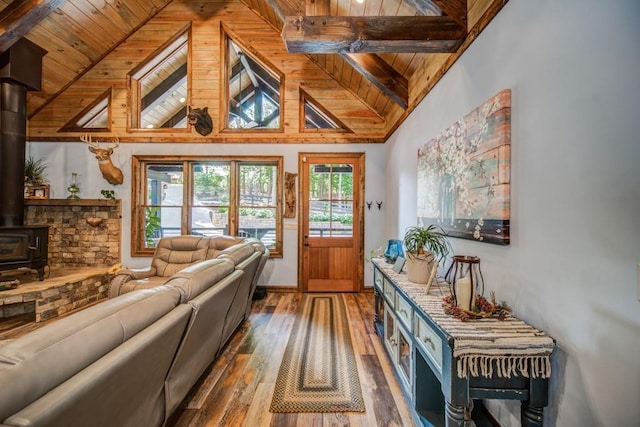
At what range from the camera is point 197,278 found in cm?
182

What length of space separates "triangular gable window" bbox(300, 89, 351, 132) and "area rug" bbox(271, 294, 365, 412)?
10.0 ft

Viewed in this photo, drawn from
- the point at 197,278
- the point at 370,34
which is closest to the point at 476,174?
the point at 370,34

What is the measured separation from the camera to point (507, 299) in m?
1.60

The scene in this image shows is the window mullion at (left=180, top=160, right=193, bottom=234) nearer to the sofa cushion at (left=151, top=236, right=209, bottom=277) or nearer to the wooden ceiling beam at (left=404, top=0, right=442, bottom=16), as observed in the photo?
the sofa cushion at (left=151, top=236, right=209, bottom=277)

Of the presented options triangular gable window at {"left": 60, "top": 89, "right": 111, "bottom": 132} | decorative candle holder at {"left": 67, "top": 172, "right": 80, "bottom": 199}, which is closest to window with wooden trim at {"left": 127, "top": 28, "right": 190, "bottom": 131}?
triangular gable window at {"left": 60, "top": 89, "right": 111, "bottom": 132}

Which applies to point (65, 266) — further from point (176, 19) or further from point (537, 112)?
point (537, 112)

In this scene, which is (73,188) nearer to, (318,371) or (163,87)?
(163,87)

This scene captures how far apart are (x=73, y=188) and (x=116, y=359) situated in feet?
17.1

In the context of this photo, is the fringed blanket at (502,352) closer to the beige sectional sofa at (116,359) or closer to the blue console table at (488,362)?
the blue console table at (488,362)

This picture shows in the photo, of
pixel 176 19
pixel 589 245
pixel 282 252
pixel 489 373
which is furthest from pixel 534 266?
pixel 176 19

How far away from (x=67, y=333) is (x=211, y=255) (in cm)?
297

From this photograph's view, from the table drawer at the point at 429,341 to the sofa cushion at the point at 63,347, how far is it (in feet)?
4.40

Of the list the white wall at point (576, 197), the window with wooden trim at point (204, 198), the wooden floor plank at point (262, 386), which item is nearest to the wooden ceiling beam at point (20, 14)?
the window with wooden trim at point (204, 198)

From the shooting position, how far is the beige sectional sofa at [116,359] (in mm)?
786
